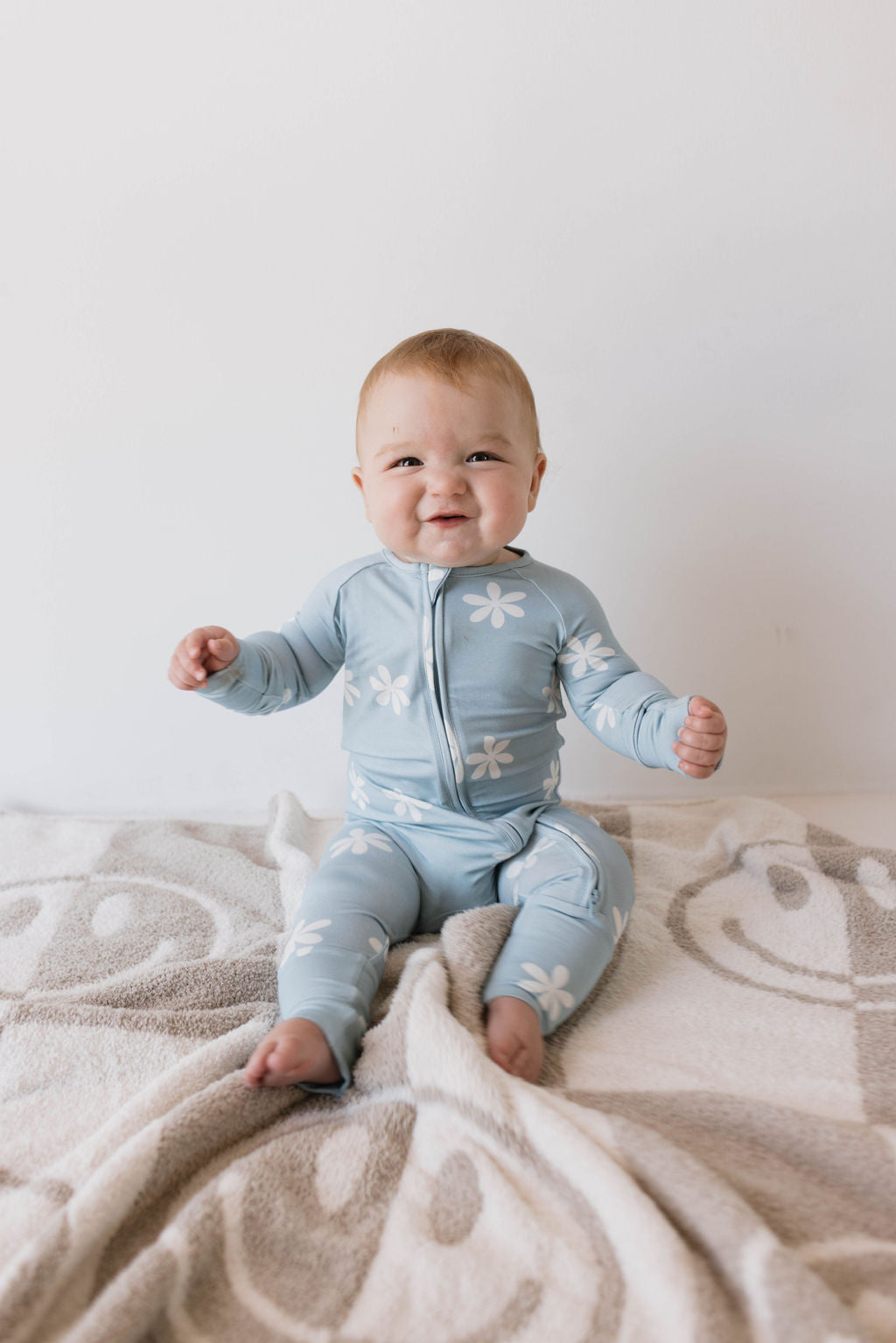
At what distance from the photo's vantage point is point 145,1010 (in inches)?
30.8

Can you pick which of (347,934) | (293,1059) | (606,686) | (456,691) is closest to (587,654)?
(606,686)

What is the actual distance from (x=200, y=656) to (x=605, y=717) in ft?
1.28

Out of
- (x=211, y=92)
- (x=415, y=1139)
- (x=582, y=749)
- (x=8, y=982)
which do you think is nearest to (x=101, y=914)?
(x=8, y=982)

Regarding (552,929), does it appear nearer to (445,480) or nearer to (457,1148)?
(457,1148)

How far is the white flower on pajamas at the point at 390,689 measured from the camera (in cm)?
96

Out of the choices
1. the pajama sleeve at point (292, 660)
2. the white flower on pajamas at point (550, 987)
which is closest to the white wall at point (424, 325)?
the pajama sleeve at point (292, 660)

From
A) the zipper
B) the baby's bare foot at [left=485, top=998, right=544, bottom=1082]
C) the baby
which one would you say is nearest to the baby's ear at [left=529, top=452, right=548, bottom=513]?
the baby

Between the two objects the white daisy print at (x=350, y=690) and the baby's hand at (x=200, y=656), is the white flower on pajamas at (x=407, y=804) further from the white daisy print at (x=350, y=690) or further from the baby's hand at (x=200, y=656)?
the baby's hand at (x=200, y=656)

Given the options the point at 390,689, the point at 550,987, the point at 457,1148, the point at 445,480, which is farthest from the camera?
the point at 390,689

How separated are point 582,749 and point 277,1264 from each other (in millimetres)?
855

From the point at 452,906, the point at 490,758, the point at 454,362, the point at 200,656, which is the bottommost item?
the point at 452,906

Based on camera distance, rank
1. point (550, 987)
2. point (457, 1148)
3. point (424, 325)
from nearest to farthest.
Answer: point (457, 1148) → point (550, 987) → point (424, 325)

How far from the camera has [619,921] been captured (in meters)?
0.86

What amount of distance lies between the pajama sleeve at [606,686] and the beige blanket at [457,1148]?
19cm
